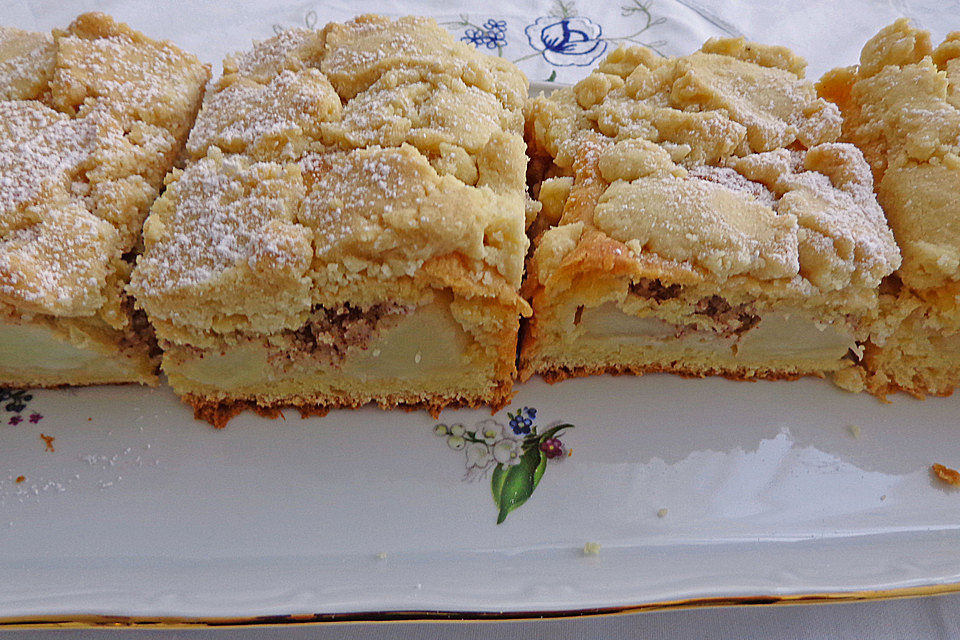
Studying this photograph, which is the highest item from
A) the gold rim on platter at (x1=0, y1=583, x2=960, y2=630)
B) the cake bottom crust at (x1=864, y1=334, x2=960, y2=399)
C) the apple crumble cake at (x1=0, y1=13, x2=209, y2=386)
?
the apple crumble cake at (x1=0, y1=13, x2=209, y2=386)

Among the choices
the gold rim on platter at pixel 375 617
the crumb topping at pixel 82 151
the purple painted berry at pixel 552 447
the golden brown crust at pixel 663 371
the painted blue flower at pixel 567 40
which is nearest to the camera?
the gold rim on platter at pixel 375 617

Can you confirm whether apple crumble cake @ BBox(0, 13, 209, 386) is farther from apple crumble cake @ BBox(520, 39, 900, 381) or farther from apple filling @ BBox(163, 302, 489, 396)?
apple crumble cake @ BBox(520, 39, 900, 381)

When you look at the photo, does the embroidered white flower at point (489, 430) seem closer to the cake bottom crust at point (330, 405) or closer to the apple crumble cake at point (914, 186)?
the cake bottom crust at point (330, 405)

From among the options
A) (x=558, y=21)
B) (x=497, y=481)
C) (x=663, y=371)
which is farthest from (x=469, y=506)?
(x=558, y=21)

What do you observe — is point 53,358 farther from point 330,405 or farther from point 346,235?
point 346,235

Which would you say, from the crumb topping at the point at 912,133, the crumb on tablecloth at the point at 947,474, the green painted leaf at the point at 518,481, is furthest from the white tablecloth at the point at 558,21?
the crumb on tablecloth at the point at 947,474

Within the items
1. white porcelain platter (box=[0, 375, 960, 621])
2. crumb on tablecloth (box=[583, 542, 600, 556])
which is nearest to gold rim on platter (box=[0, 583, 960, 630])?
white porcelain platter (box=[0, 375, 960, 621])
